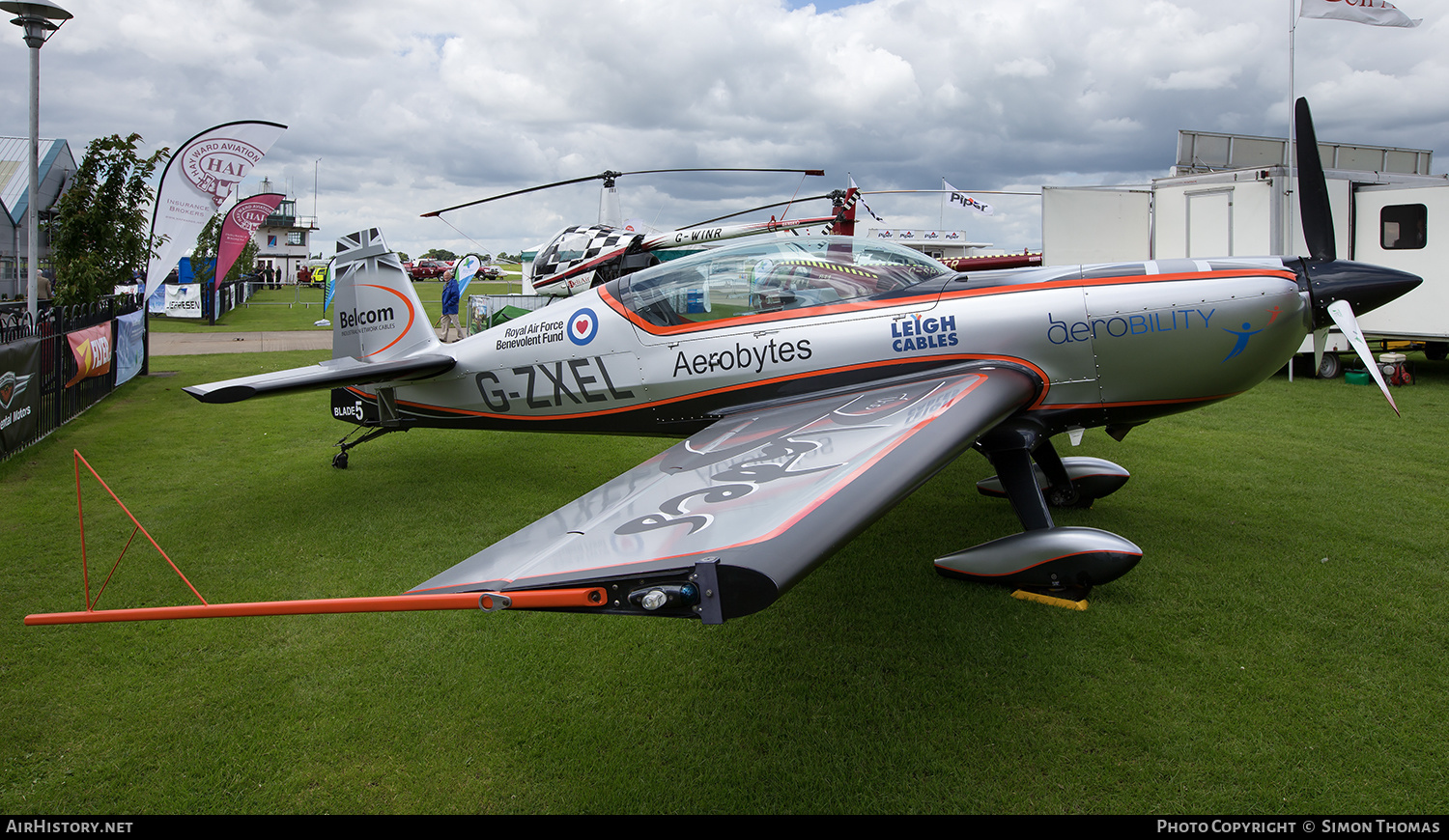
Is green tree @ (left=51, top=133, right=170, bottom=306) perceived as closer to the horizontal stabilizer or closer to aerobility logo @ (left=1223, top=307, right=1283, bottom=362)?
the horizontal stabilizer

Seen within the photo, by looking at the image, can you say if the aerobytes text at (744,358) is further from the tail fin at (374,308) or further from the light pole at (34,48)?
the light pole at (34,48)

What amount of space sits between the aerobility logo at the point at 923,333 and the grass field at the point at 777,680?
1.53 meters

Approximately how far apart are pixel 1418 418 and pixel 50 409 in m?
16.9

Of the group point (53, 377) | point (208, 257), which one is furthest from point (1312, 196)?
point (208, 257)

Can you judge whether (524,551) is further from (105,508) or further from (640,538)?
(105,508)

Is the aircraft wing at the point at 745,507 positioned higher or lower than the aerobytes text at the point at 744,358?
lower

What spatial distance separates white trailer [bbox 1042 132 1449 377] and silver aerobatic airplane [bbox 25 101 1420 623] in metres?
8.48

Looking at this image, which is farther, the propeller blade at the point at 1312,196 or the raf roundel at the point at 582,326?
the raf roundel at the point at 582,326

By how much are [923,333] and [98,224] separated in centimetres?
1475

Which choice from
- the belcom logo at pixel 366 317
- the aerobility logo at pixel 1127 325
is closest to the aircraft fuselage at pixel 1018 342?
the aerobility logo at pixel 1127 325

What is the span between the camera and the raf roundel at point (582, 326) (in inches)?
230

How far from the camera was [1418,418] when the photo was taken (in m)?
9.41

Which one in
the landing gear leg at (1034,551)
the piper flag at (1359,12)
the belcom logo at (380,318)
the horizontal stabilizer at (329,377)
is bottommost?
the landing gear leg at (1034,551)

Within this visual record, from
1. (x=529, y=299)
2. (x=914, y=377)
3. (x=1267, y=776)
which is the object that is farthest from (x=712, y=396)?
(x=529, y=299)
